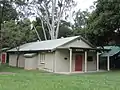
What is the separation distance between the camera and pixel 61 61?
93.1ft

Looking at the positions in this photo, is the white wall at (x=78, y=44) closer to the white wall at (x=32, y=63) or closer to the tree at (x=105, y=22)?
the tree at (x=105, y=22)

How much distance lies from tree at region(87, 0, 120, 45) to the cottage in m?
1.93

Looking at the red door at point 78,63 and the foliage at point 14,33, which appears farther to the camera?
the foliage at point 14,33

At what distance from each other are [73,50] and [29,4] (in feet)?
76.2

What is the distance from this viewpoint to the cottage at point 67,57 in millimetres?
28000

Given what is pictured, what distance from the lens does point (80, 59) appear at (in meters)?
29.9

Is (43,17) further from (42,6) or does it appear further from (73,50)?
(73,50)

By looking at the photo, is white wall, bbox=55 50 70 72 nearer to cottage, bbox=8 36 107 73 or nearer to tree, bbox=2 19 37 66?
cottage, bbox=8 36 107 73

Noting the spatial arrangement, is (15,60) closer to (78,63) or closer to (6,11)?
(6,11)

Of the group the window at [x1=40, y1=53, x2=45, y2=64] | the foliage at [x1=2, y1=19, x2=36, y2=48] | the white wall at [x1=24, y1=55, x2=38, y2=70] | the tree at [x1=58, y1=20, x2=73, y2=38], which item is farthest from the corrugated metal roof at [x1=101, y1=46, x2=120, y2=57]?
the tree at [x1=58, y1=20, x2=73, y2=38]

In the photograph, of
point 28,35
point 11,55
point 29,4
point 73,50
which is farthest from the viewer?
point 29,4

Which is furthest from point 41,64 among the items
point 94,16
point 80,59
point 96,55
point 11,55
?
point 11,55

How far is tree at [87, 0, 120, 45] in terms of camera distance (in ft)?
90.8

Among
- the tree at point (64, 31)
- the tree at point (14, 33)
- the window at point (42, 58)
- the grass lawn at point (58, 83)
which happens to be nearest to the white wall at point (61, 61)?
the window at point (42, 58)
